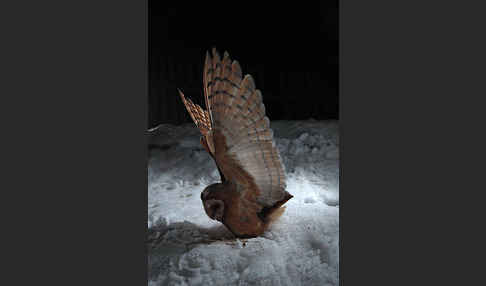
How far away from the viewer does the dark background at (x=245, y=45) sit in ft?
5.03

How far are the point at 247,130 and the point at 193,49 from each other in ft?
2.04

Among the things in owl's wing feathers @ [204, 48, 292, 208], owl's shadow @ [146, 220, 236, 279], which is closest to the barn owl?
Result: owl's wing feathers @ [204, 48, 292, 208]

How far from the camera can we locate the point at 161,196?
6.75 feet

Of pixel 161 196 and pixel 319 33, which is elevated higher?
pixel 319 33

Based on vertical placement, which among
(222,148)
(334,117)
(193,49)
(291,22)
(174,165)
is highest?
(291,22)

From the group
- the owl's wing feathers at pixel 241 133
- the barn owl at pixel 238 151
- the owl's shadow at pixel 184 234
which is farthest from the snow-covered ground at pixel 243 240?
the owl's wing feathers at pixel 241 133

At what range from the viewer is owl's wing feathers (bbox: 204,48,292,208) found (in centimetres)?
128

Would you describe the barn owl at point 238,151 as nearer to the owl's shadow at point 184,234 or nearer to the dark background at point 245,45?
the owl's shadow at point 184,234

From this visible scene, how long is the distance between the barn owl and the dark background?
21 centimetres

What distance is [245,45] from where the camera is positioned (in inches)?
68.7

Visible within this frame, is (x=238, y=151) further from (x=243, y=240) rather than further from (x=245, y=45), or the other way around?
(x=245, y=45)

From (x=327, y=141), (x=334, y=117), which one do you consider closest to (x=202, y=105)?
(x=334, y=117)

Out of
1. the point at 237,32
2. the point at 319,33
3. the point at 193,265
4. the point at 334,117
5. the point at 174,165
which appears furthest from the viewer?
the point at 174,165

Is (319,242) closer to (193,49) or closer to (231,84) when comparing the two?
(231,84)
